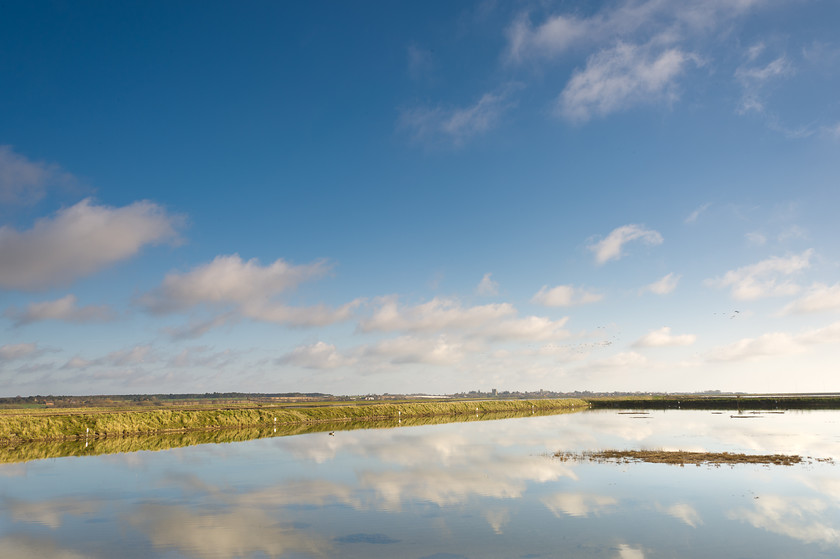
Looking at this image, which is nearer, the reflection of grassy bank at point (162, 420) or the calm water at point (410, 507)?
the calm water at point (410, 507)

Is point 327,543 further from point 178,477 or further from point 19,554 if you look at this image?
point 178,477

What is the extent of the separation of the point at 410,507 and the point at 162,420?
5732cm

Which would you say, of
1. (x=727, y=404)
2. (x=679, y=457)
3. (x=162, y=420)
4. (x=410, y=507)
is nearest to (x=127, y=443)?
(x=162, y=420)

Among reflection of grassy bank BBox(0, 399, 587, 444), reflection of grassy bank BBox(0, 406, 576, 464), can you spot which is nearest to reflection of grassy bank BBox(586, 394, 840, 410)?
reflection of grassy bank BBox(0, 399, 587, 444)

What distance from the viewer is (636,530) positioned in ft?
75.1

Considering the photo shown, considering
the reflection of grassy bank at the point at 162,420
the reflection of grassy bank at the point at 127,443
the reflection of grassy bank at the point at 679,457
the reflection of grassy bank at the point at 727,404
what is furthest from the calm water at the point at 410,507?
the reflection of grassy bank at the point at 727,404

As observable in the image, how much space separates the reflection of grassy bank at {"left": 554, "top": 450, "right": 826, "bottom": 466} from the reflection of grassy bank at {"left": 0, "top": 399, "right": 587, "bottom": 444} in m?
51.9

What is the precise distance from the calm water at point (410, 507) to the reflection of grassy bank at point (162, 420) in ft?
65.3

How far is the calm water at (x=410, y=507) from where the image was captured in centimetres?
2073

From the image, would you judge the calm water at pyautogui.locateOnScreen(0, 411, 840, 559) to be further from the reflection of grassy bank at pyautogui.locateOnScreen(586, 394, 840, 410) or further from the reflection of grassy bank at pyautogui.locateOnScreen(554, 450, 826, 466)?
the reflection of grassy bank at pyautogui.locateOnScreen(586, 394, 840, 410)

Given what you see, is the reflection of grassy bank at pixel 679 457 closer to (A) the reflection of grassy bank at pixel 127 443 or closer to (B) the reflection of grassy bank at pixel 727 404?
(A) the reflection of grassy bank at pixel 127 443

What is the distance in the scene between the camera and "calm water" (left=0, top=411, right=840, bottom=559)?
2073 cm

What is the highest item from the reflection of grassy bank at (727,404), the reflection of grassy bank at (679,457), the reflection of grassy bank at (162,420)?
the reflection of grassy bank at (162,420)

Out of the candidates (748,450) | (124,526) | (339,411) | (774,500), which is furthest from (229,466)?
(339,411)
